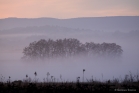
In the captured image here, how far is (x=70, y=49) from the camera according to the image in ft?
185

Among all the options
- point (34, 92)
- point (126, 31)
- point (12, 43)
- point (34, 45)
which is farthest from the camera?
point (126, 31)

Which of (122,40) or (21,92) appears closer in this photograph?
(21,92)

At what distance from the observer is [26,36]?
76000 millimetres

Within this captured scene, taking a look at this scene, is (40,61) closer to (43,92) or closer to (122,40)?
(122,40)

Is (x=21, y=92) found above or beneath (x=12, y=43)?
beneath

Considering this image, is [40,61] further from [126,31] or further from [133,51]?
[126,31]

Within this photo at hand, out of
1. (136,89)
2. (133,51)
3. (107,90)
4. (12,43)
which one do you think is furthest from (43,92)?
(12,43)

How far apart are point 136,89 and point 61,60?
42.6 m

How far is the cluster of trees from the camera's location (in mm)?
54619

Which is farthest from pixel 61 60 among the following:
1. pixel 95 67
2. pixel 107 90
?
pixel 107 90

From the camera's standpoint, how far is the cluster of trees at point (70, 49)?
179 ft

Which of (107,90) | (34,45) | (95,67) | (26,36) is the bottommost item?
(107,90)

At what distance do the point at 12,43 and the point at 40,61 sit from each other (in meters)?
19.2

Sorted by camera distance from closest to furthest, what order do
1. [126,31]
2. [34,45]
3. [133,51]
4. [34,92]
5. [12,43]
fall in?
[34,92] < [34,45] < [133,51] < [12,43] < [126,31]
